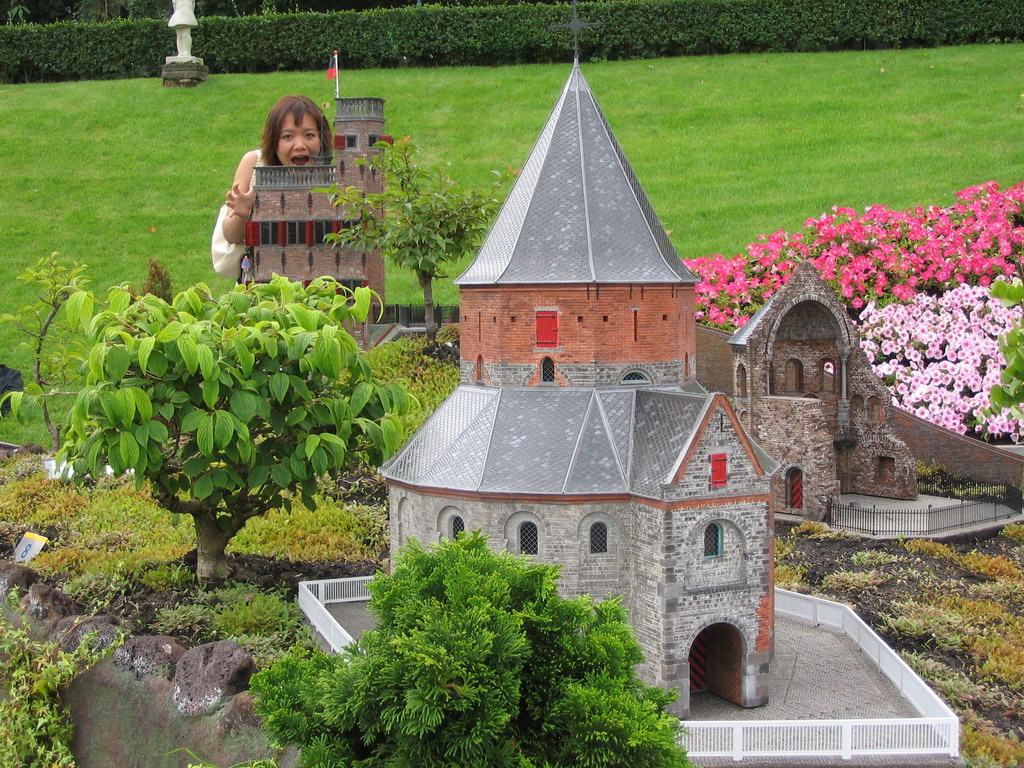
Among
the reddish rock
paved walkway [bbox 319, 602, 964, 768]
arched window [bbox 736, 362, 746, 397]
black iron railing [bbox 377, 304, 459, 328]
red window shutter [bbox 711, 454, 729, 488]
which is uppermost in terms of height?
black iron railing [bbox 377, 304, 459, 328]

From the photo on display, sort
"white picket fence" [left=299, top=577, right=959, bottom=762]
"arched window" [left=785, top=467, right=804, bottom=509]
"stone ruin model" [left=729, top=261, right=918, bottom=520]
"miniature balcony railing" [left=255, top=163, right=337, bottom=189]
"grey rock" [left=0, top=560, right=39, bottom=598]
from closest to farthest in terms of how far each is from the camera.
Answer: "white picket fence" [left=299, top=577, right=959, bottom=762]
"grey rock" [left=0, top=560, right=39, bottom=598]
"stone ruin model" [left=729, top=261, right=918, bottom=520]
"arched window" [left=785, top=467, right=804, bottom=509]
"miniature balcony railing" [left=255, top=163, right=337, bottom=189]

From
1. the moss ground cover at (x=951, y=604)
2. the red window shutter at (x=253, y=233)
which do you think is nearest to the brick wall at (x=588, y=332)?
the moss ground cover at (x=951, y=604)

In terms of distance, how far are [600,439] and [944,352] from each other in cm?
2069

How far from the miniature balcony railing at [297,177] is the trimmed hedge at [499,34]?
30170 millimetres

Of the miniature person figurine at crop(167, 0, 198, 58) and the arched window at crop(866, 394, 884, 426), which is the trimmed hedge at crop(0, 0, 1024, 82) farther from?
the arched window at crop(866, 394, 884, 426)

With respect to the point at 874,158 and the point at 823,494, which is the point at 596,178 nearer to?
the point at 823,494

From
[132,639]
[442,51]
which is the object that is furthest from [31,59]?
[132,639]

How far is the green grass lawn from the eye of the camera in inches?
2012

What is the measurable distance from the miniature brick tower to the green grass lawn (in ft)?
31.2

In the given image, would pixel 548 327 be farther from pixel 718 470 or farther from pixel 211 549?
pixel 211 549

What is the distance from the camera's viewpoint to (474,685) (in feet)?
39.2

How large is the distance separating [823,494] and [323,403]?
15.3 meters

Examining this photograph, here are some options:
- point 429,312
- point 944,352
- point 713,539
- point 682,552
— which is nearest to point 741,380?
point 944,352

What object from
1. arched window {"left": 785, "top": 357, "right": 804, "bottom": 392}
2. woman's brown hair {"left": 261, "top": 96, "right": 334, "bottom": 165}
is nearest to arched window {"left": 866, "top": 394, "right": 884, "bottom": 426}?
arched window {"left": 785, "top": 357, "right": 804, "bottom": 392}
